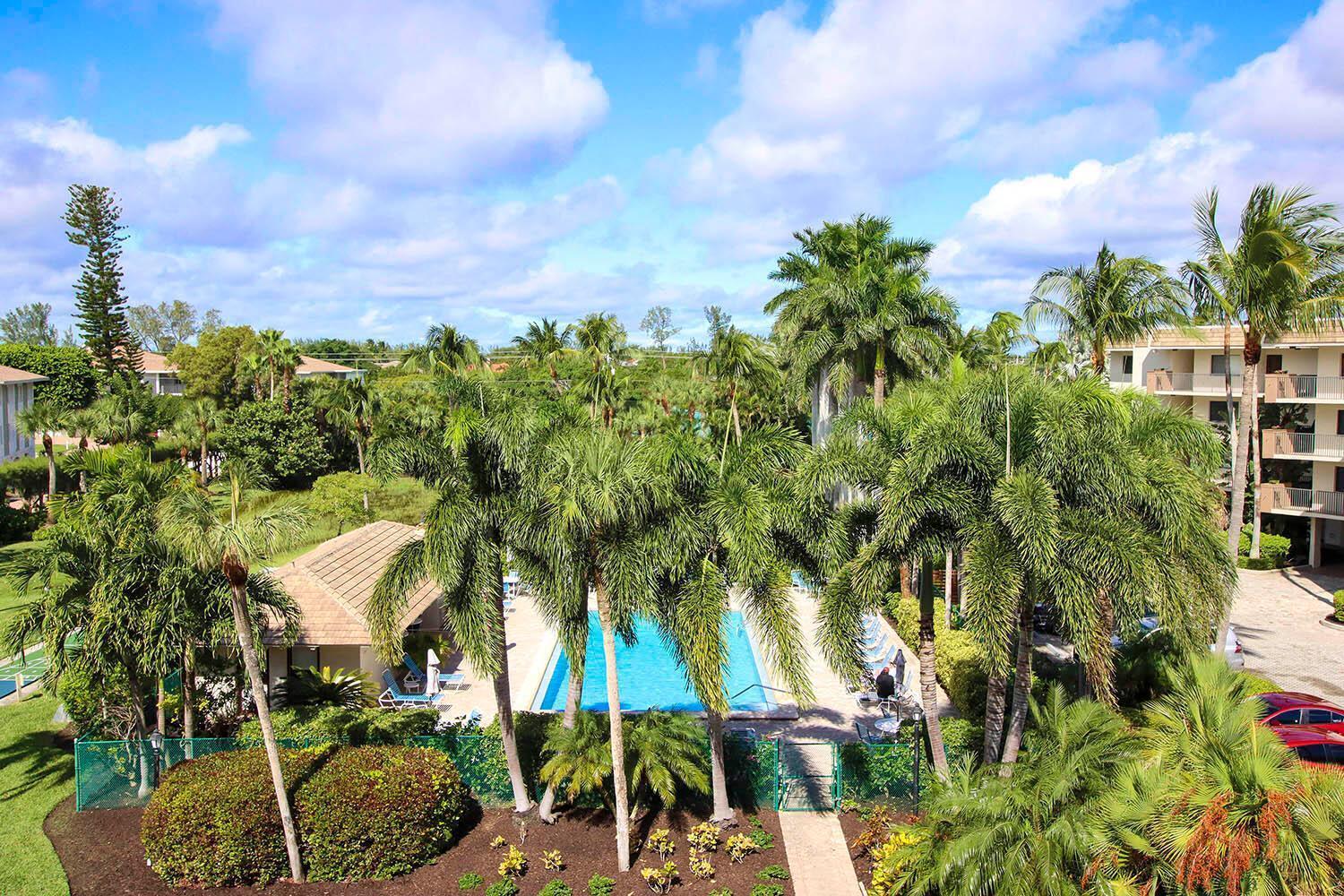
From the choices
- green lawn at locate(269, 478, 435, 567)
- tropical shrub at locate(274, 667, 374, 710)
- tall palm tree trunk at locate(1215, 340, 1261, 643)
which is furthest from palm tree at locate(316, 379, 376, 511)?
tall palm tree trunk at locate(1215, 340, 1261, 643)

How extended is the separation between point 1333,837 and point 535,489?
9306 millimetres

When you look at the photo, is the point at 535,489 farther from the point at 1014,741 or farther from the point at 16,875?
the point at 16,875

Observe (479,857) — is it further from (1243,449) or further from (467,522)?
(1243,449)

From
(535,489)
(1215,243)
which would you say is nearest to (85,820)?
(535,489)

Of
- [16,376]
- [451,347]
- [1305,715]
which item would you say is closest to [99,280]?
[16,376]

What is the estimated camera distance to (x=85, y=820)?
45.7 feet

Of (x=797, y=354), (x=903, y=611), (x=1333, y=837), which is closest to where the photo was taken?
(x=1333, y=837)

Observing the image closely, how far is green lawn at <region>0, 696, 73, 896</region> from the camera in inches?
484

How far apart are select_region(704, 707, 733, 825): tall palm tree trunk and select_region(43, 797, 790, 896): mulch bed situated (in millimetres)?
288

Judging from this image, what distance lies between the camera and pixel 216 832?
12102 millimetres

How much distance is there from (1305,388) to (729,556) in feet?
94.2

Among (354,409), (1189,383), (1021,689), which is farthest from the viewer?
(354,409)

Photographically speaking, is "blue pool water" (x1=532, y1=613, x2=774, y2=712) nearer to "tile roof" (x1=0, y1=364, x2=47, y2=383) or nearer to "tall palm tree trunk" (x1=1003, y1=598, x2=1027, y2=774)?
"tall palm tree trunk" (x1=1003, y1=598, x2=1027, y2=774)

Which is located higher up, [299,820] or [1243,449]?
[1243,449]
